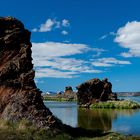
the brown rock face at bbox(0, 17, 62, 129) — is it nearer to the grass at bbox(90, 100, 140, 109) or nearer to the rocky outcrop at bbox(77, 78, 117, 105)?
the grass at bbox(90, 100, 140, 109)

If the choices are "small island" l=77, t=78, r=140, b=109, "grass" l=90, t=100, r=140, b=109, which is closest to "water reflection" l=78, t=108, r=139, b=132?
"grass" l=90, t=100, r=140, b=109

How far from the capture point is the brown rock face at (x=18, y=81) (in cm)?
5012

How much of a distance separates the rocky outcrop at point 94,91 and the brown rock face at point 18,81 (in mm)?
106907

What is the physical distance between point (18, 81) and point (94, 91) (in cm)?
11359

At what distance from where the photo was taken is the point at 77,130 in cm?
5319

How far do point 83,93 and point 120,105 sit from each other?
79.4 ft

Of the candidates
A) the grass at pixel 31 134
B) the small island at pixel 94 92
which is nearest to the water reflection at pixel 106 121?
the grass at pixel 31 134

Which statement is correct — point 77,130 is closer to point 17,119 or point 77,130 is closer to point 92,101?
point 17,119

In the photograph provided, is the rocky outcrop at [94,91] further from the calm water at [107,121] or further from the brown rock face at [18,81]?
the brown rock face at [18,81]

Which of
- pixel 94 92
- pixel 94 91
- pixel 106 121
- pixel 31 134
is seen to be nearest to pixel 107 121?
pixel 106 121

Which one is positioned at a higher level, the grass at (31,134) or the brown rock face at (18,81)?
the brown rock face at (18,81)

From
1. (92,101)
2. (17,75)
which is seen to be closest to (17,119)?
(17,75)

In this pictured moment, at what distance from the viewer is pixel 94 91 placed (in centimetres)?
16600

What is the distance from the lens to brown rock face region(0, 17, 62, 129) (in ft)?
164
